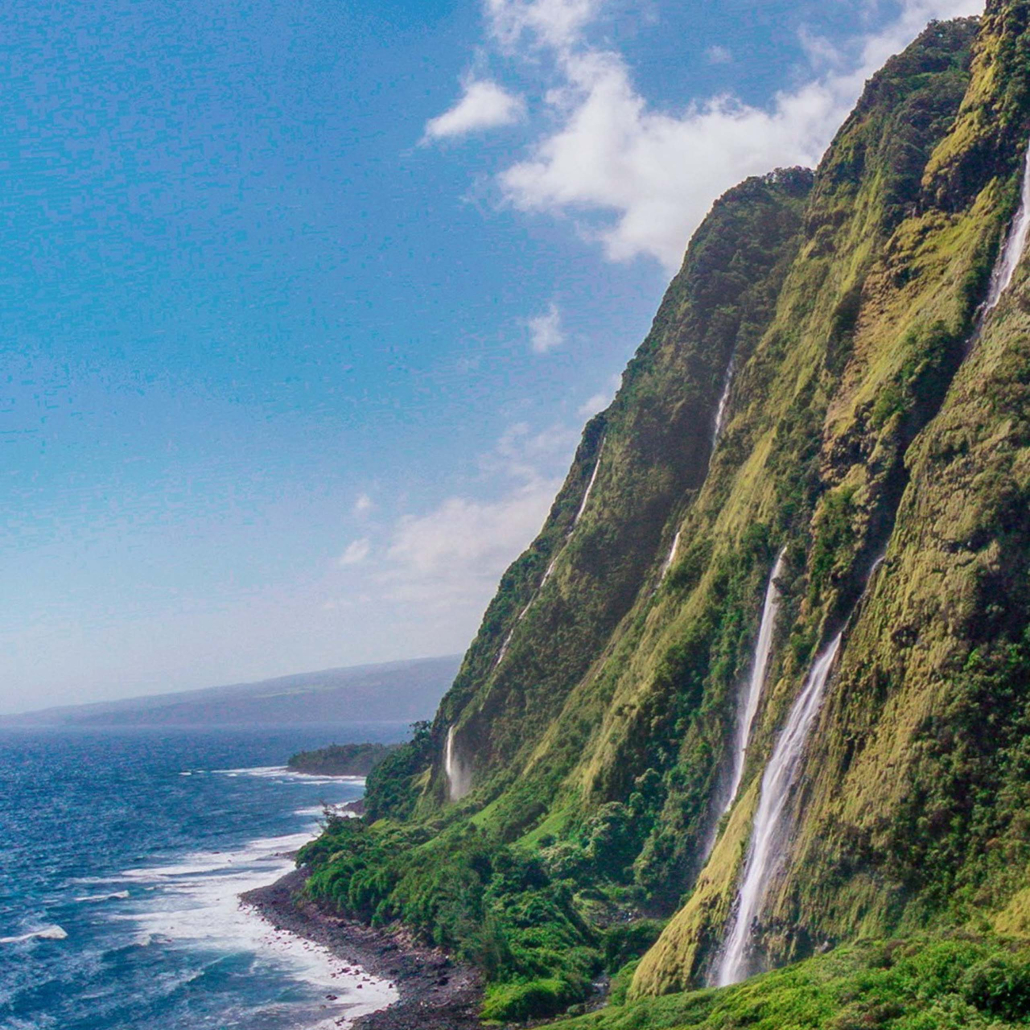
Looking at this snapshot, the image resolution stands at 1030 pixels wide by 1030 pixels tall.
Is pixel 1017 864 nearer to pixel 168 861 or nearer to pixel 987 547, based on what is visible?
pixel 987 547

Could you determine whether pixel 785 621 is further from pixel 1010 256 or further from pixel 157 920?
pixel 157 920

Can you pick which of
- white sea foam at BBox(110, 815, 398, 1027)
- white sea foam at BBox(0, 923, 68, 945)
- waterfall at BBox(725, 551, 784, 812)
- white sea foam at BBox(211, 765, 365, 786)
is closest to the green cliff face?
waterfall at BBox(725, 551, 784, 812)

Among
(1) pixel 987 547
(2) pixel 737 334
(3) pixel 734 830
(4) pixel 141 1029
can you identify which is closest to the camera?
(1) pixel 987 547

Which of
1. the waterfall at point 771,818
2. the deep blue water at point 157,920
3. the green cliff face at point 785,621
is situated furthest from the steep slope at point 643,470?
the waterfall at point 771,818

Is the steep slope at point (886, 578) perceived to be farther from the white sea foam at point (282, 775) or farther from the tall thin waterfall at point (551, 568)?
the white sea foam at point (282, 775)

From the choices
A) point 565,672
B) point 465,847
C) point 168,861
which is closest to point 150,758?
point 168,861
